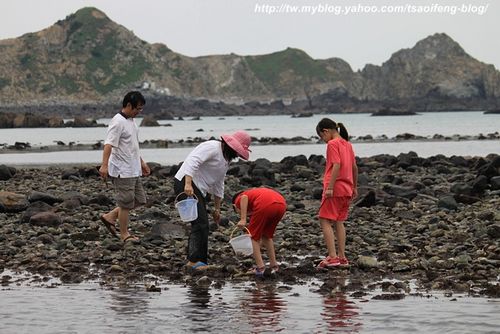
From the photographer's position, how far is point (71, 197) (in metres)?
20.9

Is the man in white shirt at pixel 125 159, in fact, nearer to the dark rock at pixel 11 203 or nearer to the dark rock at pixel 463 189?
the dark rock at pixel 11 203

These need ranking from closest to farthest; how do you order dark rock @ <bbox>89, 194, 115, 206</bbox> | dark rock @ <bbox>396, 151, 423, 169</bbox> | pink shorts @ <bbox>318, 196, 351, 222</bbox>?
1. pink shorts @ <bbox>318, 196, 351, 222</bbox>
2. dark rock @ <bbox>89, 194, 115, 206</bbox>
3. dark rock @ <bbox>396, 151, 423, 169</bbox>

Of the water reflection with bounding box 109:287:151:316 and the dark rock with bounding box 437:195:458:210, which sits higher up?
the dark rock with bounding box 437:195:458:210

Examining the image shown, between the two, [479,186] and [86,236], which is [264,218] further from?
[479,186]

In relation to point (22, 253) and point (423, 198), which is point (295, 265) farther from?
point (423, 198)

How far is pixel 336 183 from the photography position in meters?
13.4

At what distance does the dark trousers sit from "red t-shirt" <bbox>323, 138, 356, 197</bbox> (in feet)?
5.32

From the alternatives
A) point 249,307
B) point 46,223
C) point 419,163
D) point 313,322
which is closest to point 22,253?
point 46,223

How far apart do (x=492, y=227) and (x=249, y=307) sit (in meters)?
5.51

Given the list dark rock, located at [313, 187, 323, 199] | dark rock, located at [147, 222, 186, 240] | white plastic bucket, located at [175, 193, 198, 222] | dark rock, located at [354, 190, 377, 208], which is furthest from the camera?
dark rock, located at [313, 187, 323, 199]

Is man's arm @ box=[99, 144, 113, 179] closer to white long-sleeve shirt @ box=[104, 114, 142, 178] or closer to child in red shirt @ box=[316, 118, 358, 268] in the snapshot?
white long-sleeve shirt @ box=[104, 114, 142, 178]

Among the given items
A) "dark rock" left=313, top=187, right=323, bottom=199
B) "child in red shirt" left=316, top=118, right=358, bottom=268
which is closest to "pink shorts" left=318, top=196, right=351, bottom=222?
"child in red shirt" left=316, top=118, right=358, bottom=268

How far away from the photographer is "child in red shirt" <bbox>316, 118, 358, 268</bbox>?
522 inches

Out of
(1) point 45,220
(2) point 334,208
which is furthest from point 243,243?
(1) point 45,220
